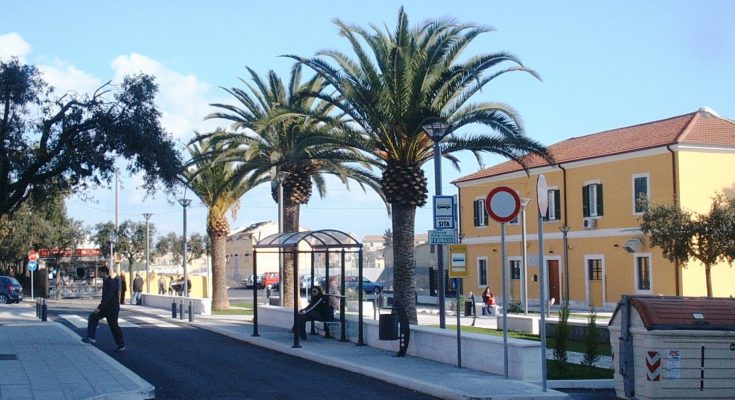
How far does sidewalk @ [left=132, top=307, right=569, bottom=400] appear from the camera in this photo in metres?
13.4

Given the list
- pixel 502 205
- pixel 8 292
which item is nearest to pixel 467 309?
pixel 502 205

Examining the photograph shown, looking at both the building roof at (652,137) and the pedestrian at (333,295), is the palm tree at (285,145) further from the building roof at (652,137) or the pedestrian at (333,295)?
the building roof at (652,137)

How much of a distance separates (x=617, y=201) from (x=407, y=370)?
96.7 ft

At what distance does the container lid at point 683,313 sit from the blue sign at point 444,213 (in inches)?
207

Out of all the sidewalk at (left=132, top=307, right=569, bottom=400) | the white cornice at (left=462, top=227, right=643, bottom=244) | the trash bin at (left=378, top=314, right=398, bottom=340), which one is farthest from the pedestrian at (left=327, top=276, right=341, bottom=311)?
the white cornice at (left=462, top=227, right=643, bottom=244)

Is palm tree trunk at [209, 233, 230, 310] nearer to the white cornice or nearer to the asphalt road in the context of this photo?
the asphalt road

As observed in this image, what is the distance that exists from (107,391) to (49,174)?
841 centimetres

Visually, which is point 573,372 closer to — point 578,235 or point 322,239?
point 322,239

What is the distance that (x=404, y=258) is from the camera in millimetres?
23562

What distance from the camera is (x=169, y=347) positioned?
2155 cm

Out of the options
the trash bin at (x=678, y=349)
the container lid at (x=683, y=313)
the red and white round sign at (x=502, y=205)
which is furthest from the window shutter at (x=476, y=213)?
the trash bin at (x=678, y=349)

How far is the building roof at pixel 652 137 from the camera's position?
41213mm

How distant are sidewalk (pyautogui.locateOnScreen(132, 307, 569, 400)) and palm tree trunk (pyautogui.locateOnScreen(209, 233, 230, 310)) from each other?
1417 cm

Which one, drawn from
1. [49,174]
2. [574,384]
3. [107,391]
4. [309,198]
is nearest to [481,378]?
[574,384]
